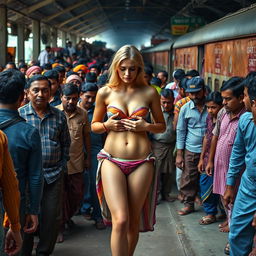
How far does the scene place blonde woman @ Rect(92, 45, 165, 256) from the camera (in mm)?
3898

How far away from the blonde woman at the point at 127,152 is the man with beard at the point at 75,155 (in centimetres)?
132

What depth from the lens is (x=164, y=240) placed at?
561 cm

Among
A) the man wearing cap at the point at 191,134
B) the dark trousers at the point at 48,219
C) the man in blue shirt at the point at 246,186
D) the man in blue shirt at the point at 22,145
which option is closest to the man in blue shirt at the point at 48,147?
the dark trousers at the point at 48,219

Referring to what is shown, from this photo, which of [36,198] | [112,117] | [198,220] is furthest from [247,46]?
[36,198]

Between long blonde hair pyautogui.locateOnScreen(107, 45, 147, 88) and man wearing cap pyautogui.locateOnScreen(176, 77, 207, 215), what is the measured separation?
1.94 m

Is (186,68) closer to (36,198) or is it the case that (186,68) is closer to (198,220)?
(198,220)

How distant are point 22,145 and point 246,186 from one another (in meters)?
1.63

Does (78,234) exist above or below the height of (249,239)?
below

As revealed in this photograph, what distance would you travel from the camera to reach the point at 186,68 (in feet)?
41.8

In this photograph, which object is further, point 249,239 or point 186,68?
point 186,68

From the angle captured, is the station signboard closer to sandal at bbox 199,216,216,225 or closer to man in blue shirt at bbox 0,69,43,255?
sandal at bbox 199,216,216,225

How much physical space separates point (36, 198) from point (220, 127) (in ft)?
7.89

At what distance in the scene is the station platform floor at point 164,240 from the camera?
523 cm

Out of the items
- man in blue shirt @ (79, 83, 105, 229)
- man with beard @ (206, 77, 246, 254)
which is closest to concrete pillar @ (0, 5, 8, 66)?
man in blue shirt @ (79, 83, 105, 229)
